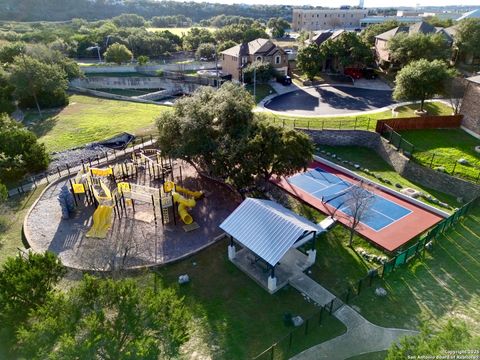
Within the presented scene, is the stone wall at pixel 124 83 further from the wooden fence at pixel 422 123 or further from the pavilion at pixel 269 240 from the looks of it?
the pavilion at pixel 269 240

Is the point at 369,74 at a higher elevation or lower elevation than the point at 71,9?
lower

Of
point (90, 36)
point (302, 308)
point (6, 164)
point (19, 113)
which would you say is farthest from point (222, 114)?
point (90, 36)

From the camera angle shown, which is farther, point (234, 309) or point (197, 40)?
point (197, 40)

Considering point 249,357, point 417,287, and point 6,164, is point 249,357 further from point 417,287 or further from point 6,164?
point 6,164

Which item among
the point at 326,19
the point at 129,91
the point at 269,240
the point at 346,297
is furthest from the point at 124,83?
the point at 326,19

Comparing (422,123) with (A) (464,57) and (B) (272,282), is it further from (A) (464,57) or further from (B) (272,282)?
(A) (464,57)

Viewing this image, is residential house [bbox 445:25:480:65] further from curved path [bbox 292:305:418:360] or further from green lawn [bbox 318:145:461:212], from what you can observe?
curved path [bbox 292:305:418:360]
